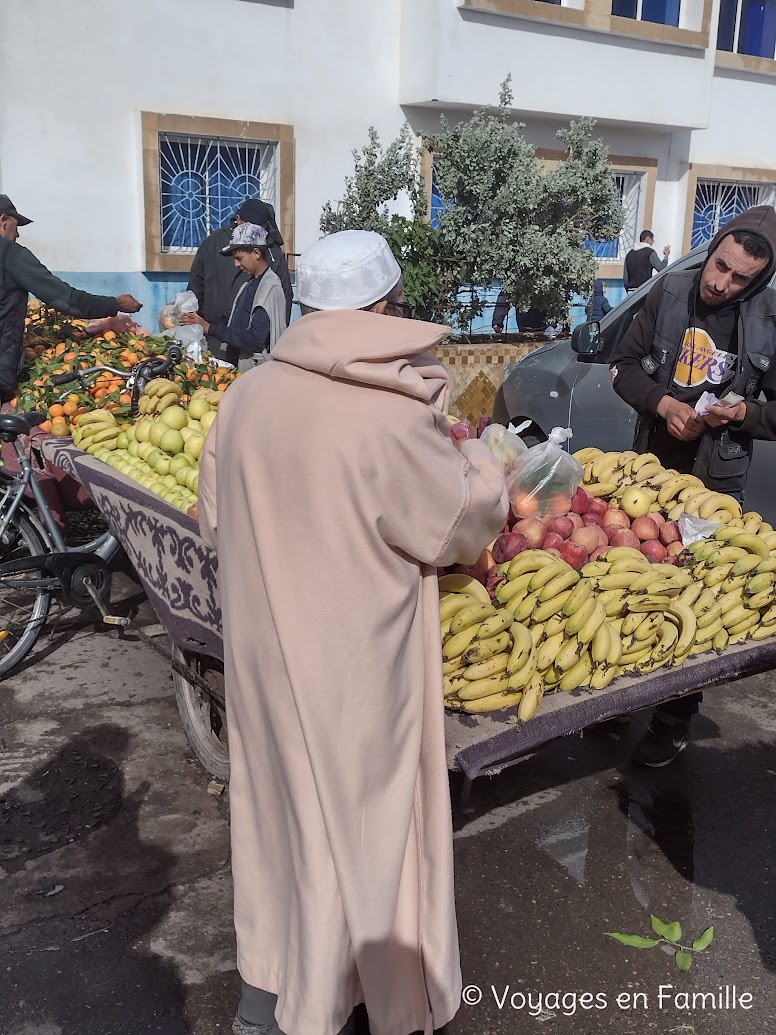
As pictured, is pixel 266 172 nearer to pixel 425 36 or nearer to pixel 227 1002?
pixel 425 36

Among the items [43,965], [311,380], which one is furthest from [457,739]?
[43,965]

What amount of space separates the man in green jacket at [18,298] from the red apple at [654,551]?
3428 millimetres

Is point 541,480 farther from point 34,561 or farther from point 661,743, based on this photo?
point 34,561

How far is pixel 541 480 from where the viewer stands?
340 cm

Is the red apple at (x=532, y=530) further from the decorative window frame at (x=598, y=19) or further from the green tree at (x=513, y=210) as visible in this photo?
the decorative window frame at (x=598, y=19)

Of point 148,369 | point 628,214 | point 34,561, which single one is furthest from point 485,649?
point 628,214

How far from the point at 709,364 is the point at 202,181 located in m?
8.56

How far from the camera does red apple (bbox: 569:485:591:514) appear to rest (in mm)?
3592

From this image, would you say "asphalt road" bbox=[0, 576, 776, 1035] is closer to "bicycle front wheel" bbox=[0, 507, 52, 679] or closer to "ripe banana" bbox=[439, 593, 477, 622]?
"bicycle front wheel" bbox=[0, 507, 52, 679]

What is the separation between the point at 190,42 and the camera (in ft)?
35.1

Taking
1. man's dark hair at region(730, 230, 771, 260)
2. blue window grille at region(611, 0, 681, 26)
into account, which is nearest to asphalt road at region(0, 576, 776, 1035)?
man's dark hair at region(730, 230, 771, 260)

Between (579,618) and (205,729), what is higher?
(579,618)

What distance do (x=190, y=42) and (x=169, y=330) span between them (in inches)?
213

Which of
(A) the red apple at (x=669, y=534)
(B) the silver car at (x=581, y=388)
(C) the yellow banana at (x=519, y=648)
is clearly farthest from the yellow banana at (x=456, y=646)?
(B) the silver car at (x=581, y=388)
